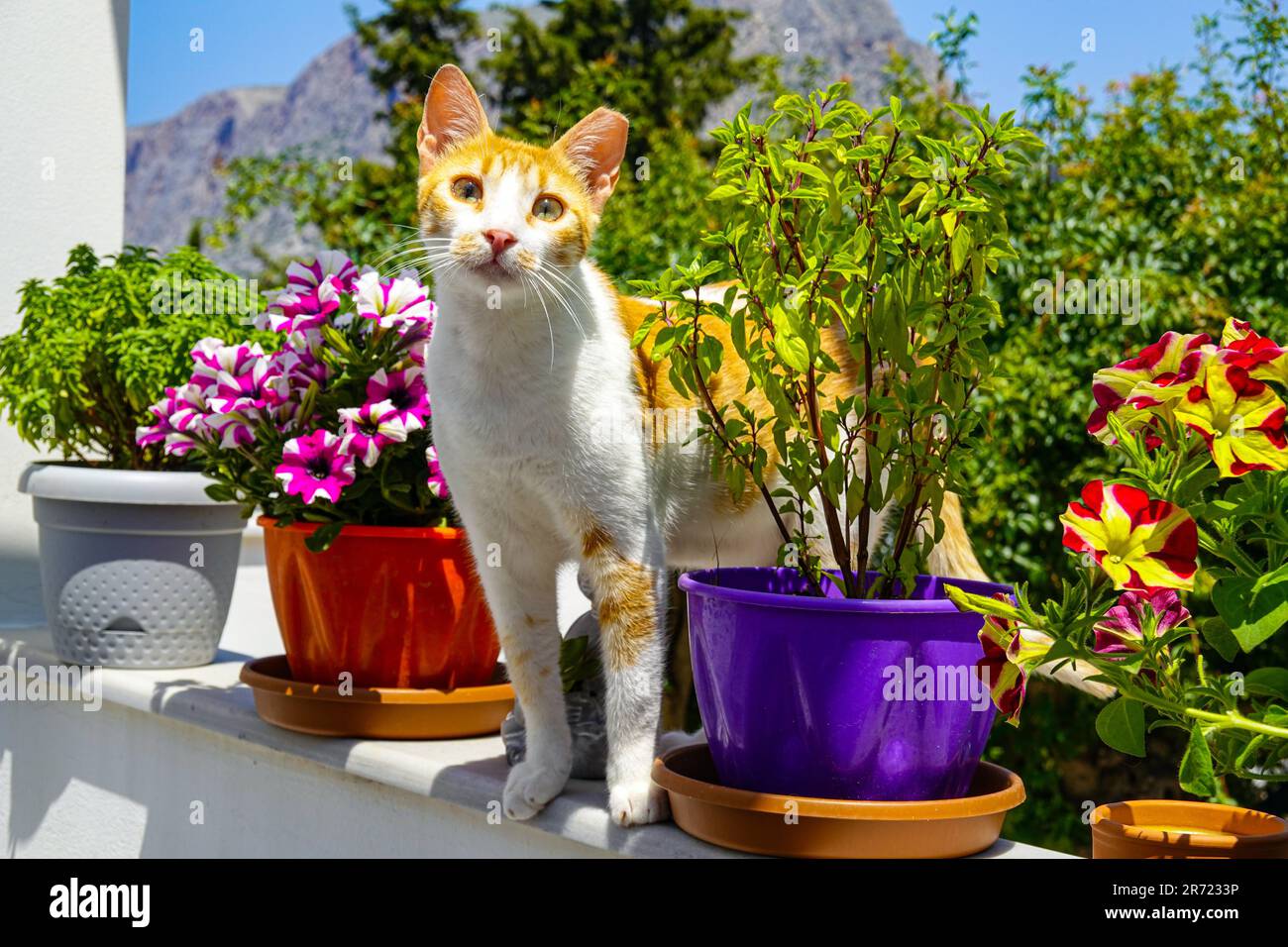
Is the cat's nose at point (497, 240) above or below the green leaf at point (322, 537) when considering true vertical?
above

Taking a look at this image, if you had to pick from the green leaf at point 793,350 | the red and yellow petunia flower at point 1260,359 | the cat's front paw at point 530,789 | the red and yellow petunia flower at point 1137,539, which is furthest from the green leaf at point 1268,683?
the cat's front paw at point 530,789

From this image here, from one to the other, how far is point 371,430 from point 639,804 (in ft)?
2.26

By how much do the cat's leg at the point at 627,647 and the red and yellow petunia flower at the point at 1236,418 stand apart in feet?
2.04

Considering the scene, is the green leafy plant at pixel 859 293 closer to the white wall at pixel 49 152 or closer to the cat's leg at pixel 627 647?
the cat's leg at pixel 627 647

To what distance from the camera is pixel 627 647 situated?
4.42ft

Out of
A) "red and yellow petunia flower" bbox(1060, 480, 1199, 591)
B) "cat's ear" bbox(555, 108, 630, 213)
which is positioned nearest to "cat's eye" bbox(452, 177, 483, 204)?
"cat's ear" bbox(555, 108, 630, 213)

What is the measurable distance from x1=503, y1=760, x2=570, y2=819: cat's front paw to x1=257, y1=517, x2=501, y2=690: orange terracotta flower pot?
0.36 metres

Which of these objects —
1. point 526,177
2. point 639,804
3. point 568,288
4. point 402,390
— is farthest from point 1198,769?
point 402,390

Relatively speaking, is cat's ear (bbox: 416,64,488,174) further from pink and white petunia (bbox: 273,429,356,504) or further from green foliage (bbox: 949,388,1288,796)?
green foliage (bbox: 949,388,1288,796)

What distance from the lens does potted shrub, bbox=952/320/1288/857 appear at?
2.98ft

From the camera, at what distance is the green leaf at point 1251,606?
893 mm
